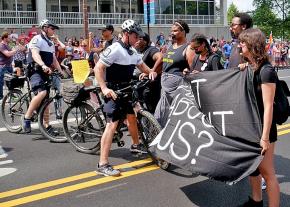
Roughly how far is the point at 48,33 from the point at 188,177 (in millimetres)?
3583

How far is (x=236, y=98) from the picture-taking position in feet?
12.6

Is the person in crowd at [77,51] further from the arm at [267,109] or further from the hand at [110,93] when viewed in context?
the arm at [267,109]

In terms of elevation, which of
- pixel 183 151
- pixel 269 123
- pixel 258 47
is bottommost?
pixel 183 151

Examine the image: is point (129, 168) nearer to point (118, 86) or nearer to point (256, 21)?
point (118, 86)

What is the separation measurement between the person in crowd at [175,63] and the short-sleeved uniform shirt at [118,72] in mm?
426

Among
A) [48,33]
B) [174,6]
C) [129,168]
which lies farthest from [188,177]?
[174,6]

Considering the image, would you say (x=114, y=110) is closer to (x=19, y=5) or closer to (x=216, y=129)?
(x=216, y=129)

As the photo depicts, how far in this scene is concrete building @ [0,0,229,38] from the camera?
28844mm

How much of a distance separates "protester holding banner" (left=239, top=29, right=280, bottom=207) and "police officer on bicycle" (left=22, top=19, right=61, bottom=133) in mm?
4159

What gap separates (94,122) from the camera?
245 inches

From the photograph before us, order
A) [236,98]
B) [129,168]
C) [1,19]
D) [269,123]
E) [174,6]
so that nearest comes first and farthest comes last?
[269,123] < [236,98] < [129,168] < [1,19] < [174,6]

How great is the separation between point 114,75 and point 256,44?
2.31 meters

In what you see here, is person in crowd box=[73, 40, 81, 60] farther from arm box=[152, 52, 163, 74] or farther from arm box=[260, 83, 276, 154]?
arm box=[260, 83, 276, 154]

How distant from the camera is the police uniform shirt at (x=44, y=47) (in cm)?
715
